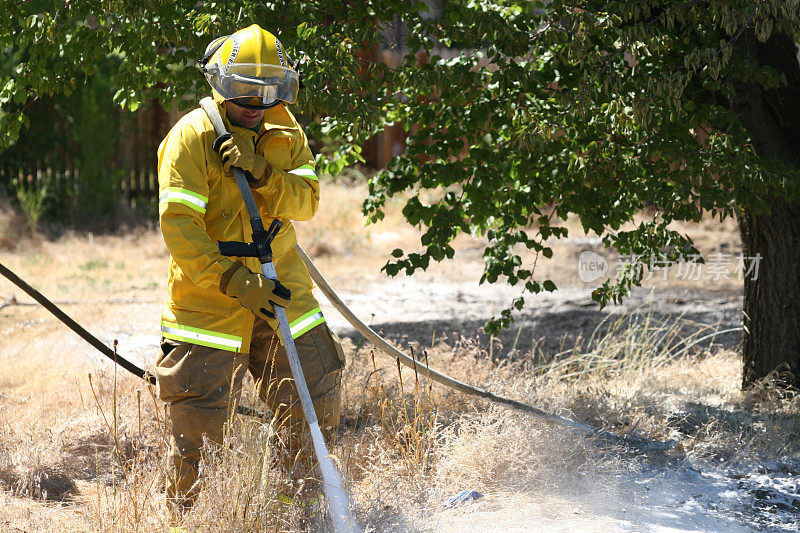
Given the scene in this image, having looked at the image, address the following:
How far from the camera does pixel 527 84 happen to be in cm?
337

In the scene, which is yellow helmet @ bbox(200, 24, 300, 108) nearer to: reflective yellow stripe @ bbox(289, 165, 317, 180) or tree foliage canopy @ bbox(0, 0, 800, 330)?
reflective yellow stripe @ bbox(289, 165, 317, 180)

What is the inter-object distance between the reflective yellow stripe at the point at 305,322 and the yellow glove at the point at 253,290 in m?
0.20

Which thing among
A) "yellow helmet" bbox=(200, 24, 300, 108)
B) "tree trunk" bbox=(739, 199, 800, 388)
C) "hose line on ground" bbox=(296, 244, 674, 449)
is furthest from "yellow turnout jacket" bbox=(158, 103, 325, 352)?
"tree trunk" bbox=(739, 199, 800, 388)

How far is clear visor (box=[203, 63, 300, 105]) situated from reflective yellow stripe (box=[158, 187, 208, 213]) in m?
0.39

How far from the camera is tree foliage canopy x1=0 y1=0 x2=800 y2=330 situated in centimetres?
333

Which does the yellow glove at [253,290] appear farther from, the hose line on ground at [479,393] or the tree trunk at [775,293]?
the tree trunk at [775,293]

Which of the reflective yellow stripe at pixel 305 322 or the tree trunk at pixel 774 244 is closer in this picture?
the reflective yellow stripe at pixel 305 322

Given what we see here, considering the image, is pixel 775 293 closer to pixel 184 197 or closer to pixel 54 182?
pixel 184 197

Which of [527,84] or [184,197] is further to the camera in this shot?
[527,84]

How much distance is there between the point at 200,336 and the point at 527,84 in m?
1.67

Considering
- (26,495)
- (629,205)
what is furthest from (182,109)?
(629,205)

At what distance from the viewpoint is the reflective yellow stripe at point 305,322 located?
318cm

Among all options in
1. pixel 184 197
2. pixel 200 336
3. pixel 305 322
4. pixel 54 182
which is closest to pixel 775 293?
pixel 305 322

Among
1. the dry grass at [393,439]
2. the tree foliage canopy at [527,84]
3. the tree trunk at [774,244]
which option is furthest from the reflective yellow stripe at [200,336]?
the tree trunk at [774,244]
